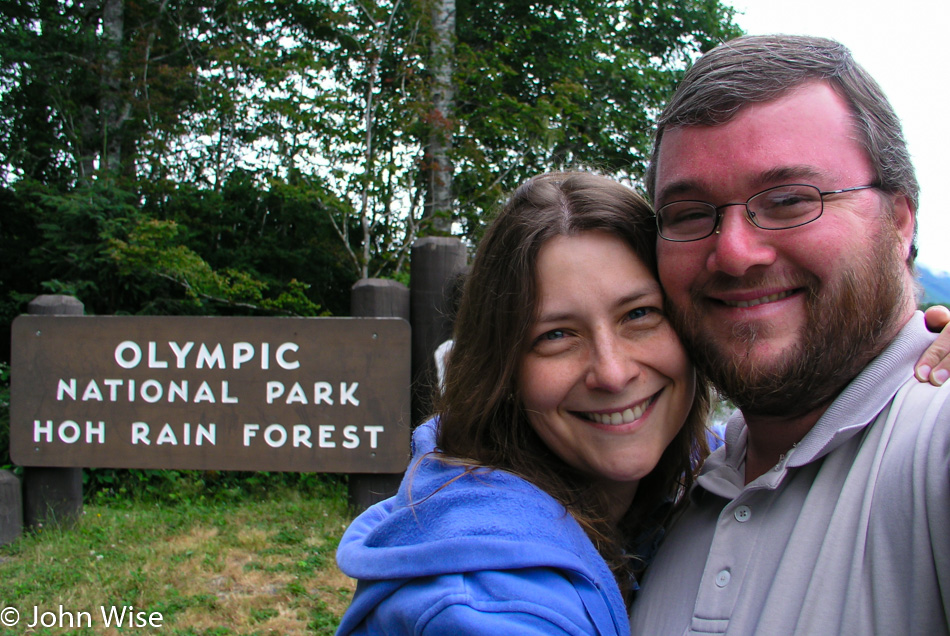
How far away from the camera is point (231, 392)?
411 centimetres

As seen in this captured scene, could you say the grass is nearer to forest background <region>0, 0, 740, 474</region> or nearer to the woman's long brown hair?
the woman's long brown hair

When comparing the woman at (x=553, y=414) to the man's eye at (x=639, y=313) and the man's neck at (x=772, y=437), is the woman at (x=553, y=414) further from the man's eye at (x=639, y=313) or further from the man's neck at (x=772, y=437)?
the man's neck at (x=772, y=437)

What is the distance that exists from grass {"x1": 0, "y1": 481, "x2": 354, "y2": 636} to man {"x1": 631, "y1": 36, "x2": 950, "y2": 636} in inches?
97.6

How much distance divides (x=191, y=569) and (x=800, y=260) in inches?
140

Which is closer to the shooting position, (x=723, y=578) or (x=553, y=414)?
(x=723, y=578)

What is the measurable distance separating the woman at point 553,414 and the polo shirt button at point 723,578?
0.55 ft

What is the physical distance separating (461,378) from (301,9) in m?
9.30

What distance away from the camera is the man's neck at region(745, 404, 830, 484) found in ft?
4.19

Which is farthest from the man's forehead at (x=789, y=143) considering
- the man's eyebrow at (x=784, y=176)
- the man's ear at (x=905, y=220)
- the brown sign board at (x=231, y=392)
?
the brown sign board at (x=231, y=392)

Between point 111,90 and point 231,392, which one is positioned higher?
point 111,90

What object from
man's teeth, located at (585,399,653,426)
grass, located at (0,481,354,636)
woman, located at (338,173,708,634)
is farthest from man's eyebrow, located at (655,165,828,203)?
grass, located at (0,481,354,636)

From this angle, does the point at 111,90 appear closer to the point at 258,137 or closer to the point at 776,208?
the point at 258,137

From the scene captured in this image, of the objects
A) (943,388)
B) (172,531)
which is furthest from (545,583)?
(172,531)

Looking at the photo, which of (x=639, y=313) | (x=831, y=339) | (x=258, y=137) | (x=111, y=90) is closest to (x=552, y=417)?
(x=639, y=313)
